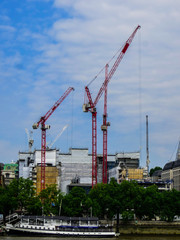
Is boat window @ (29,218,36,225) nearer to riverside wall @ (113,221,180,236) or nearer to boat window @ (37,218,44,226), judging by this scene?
boat window @ (37,218,44,226)

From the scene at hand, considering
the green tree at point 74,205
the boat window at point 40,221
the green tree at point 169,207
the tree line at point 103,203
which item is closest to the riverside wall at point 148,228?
the tree line at point 103,203

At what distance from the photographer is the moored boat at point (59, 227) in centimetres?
11981

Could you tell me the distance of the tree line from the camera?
143000 millimetres

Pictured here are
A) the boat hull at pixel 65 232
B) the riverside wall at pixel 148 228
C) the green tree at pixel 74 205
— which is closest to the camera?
the boat hull at pixel 65 232

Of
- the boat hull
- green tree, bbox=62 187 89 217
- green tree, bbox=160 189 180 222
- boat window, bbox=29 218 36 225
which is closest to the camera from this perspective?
the boat hull

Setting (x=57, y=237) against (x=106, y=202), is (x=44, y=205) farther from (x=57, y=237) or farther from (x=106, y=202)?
(x=57, y=237)

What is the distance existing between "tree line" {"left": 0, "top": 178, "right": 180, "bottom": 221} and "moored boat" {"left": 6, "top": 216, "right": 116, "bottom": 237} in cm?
1377

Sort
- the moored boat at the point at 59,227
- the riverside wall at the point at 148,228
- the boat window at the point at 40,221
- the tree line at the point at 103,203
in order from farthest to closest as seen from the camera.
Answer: the tree line at the point at 103,203, the riverside wall at the point at 148,228, the boat window at the point at 40,221, the moored boat at the point at 59,227

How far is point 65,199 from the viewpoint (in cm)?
14512

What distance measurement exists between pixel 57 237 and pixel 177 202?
42.3m

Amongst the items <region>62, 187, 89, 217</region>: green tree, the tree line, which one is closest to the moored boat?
the tree line

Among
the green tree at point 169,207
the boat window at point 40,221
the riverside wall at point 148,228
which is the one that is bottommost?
the riverside wall at point 148,228

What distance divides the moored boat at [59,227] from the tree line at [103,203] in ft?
45.2

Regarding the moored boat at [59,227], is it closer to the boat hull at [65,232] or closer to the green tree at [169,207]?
the boat hull at [65,232]
